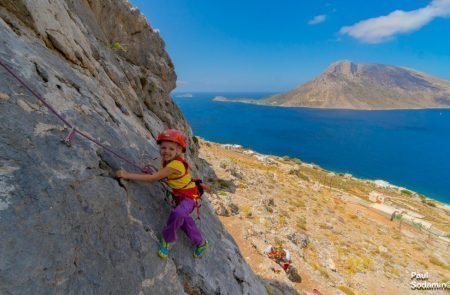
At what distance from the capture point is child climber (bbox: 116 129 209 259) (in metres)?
4.46

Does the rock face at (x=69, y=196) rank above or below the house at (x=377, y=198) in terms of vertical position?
above

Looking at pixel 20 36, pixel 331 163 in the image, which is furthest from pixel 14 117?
pixel 331 163

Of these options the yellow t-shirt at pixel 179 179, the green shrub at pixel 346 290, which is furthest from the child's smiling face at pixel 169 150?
the green shrub at pixel 346 290

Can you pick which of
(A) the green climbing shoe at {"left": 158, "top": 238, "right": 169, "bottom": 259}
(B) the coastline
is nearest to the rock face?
(A) the green climbing shoe at {"left": 158, "top": 238, "right": 169, "bottom": 259}

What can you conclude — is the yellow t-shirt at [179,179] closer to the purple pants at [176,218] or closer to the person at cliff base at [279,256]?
the purple pants at [176,218]

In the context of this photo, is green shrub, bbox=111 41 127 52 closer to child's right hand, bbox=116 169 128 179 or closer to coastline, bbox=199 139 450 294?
coastline, bbox=199 139 450 294

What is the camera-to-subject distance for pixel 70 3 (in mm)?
9680

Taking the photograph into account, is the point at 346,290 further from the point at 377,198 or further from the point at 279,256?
the point at 377,198

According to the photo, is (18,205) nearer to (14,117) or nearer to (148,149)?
(14,117)

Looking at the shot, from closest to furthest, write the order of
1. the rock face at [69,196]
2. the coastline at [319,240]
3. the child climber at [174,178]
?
1. the rock face at [69,196]
2. the child climber at [174,178]
3. the coastline at [319,240]

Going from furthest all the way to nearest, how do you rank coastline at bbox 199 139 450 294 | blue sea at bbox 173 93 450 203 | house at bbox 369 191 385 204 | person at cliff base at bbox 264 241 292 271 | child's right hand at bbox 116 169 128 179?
blue sea at bbox 173 93 450 203 < house at bbox 369 191 385 204 < coastline at bbox 199 139 450 294 < person at cliff base at bbox 264 241 292 271 < child's right hand at bbox 116 169 128 179

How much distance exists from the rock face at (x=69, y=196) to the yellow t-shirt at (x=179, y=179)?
1.84 ft

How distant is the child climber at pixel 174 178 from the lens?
4465 millimetres

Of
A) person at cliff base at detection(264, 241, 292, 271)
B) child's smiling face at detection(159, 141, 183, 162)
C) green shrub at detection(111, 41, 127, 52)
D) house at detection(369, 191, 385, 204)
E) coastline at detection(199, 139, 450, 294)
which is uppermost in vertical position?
green shrub at detection(111, 41, 127, 52)
